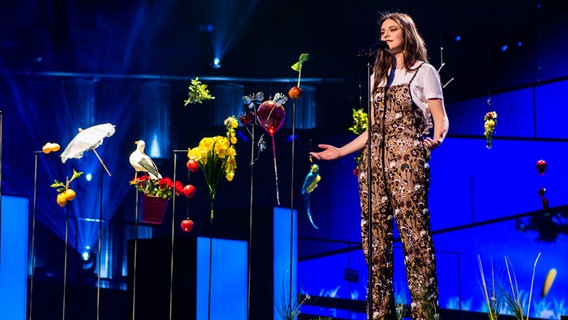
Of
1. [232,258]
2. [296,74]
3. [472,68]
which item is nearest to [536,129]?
[472,68]

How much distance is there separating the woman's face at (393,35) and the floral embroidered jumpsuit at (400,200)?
15 cm

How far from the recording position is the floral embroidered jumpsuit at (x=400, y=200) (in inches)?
134

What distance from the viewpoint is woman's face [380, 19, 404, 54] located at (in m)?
3.58

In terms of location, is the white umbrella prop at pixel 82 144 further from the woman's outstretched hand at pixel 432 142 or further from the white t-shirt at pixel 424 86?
the woman's outstretched hand at pixel 432 142

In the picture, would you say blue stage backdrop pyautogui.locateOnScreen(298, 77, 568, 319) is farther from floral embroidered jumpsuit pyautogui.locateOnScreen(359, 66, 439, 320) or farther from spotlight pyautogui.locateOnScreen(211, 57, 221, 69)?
floral embroidered jumpsuit pyautogui.locateOnScreen(359, 66, 439, 320)

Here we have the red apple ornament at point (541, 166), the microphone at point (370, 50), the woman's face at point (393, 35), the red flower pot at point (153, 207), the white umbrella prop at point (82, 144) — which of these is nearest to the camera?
the microphone at point (370, 50)

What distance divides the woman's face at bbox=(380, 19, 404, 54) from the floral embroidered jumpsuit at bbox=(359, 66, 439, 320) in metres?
0.15

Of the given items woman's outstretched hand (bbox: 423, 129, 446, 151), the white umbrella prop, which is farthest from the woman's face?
the white umbrella prop

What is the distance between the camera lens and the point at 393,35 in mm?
3578

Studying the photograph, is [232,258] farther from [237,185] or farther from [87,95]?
[87,95]

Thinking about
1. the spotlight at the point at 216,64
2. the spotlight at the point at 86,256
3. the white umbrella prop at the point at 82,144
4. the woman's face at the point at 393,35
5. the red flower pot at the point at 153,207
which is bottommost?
the spotlight at the point at 86,256

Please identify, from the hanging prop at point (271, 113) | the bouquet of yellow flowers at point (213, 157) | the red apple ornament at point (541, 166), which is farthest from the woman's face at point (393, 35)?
the red apple ornament at point (541, 166)

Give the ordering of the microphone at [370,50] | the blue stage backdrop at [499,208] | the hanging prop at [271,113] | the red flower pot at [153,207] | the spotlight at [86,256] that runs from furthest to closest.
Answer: the spotlight at [86,256]
the blue stage backdrop at [499,208]
the red flower pot at [153,207]
the hanging prop at [271,113]
the microphone at [370,50]

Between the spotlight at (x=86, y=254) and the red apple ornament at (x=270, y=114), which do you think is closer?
the red apple ornament at (x=270, y=114)
